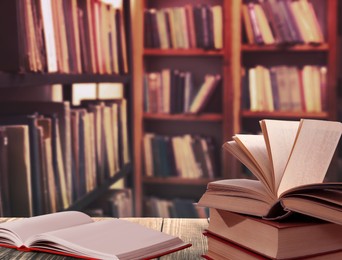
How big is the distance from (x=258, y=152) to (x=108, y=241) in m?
0.27

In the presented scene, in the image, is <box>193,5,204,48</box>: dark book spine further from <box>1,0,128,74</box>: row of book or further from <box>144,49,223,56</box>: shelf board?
<box>1,0,128,74</box>: row of book

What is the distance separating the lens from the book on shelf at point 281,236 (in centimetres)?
81

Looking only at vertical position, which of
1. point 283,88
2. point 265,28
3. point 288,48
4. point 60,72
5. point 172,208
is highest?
point 265,28

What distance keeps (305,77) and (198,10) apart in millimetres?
723

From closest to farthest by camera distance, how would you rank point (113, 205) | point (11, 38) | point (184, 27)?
point (11, 38) → point (113, 205) → point (184, 27)

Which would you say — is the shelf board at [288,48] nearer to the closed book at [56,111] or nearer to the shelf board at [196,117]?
the shelf board at [196,117]

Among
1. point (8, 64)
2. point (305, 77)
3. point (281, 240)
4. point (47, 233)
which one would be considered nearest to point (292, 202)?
point (281, 240)

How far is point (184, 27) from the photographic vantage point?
3666 millimetres

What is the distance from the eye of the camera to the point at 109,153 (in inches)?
107

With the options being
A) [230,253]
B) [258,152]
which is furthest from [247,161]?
[230,253]

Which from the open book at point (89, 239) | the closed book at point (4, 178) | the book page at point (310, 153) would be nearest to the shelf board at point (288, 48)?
the closed book at point (4, 178)

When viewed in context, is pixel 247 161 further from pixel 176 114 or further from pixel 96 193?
pixel 176 114

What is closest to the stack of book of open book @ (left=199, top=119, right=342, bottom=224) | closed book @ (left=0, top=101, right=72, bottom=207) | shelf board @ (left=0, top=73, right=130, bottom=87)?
open book @ (left=199, top=119, right=342, bottom=224)

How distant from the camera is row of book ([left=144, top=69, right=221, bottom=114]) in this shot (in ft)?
12.2
